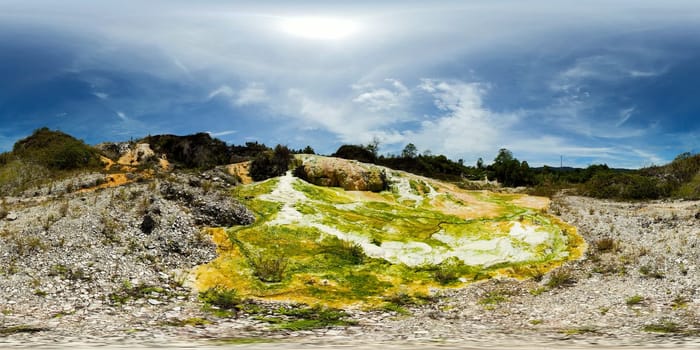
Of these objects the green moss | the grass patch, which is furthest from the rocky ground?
the green moss

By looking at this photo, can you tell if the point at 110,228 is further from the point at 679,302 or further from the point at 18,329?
the point at 679,302

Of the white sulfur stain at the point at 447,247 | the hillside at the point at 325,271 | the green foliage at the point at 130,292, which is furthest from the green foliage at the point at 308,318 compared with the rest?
the white sulfur stain at the point at 447,247

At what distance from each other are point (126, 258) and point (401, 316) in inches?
316

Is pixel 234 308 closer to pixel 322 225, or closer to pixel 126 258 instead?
pixel 126 258

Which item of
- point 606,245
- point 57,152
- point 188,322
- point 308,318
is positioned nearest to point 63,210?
point 188,322

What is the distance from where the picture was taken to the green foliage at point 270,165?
95.6ft

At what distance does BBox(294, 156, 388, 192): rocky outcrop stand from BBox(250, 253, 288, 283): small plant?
1426cm

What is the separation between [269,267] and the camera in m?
12.8

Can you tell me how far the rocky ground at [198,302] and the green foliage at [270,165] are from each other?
36.5 feet

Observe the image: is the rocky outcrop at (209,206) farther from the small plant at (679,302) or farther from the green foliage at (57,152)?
the green foliage at (57,152)

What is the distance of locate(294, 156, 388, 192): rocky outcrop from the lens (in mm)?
28141

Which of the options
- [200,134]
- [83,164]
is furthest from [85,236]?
[200,134]

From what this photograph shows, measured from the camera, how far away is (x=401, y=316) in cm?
999

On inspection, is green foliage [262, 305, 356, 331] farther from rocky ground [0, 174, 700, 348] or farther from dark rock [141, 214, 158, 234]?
dark rock [141, 214, 158, 234]
